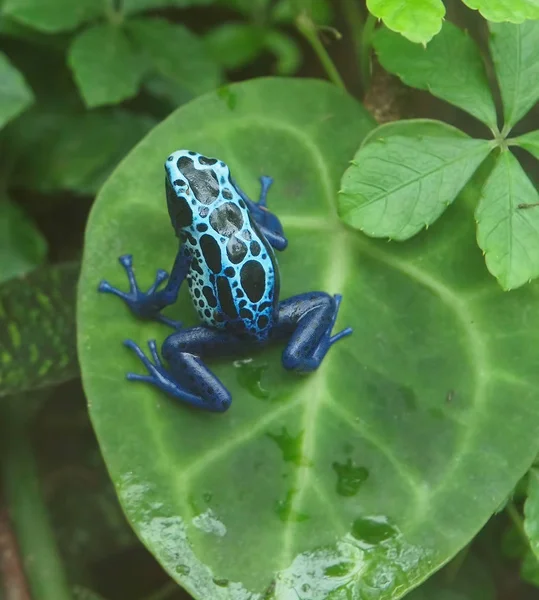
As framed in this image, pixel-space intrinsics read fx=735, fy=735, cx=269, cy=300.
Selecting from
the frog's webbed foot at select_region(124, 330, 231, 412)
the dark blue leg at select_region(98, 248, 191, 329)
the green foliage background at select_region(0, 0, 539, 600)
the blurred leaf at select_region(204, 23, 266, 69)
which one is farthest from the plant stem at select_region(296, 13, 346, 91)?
the frog's webbed foot at select_region(124, 330, 231, 412)

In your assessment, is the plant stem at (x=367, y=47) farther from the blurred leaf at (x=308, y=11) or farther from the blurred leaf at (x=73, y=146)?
the blurred leaf at (x=73, y=146)

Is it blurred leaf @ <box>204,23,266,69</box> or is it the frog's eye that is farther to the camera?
blurred leaf @ <box>204,23,266,69</box>

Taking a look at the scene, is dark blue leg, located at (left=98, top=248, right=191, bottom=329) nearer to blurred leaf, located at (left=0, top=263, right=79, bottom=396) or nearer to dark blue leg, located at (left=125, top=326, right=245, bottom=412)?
dark blue leg, located at (left=125, top=326, right=245, bottom=412)

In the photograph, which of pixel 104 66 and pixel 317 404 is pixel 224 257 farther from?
pixel 104 66

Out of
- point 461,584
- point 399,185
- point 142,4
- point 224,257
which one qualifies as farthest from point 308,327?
point 142,4

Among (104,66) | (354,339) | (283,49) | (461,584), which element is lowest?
(461,584)

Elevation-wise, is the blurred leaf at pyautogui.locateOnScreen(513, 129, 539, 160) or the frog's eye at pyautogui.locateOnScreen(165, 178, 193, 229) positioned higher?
the blurred leaf at pyautogui.locateOnScreen(513, 129, 539, 160)

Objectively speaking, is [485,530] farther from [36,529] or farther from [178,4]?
[178,4]

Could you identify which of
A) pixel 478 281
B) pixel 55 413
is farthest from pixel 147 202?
pixel 55 413
